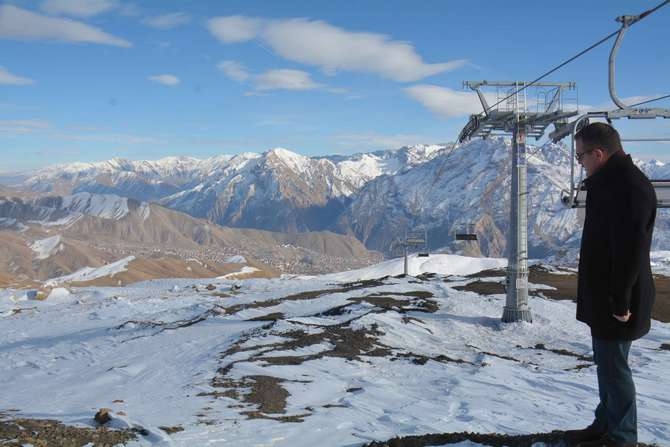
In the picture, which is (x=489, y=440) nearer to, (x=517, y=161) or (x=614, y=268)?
(x=614, y=268)

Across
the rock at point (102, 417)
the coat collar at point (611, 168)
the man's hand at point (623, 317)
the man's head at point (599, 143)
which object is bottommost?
the rock at point (102, 417)

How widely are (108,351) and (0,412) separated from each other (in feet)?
35.7

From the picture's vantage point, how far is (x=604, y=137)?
257 inches

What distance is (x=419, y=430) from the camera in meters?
10.8

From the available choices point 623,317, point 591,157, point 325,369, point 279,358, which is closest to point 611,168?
point 591,157

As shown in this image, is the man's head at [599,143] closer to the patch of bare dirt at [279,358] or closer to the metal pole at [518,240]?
the patch of bare dirt at [279,358]

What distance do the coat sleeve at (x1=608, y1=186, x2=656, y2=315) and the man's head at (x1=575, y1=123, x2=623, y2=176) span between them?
1.93 ft

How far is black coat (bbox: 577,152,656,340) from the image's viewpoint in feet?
19.6

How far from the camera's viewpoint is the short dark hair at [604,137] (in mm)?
6516

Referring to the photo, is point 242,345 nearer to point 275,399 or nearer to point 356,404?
point 275,399

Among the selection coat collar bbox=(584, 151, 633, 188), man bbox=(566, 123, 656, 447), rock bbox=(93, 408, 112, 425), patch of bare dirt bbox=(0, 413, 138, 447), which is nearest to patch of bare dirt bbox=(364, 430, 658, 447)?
man bbox=(566, 123, 656, 447)

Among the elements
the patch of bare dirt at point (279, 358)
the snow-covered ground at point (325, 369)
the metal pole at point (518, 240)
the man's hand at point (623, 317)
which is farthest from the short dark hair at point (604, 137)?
the metal pole at point (518, 240)

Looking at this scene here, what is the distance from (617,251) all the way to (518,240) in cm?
2342

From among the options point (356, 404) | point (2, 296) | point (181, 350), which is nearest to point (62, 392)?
point (181, 350)
